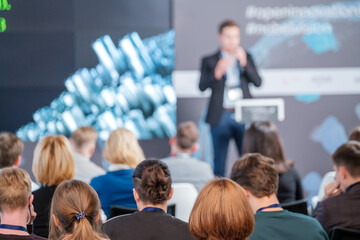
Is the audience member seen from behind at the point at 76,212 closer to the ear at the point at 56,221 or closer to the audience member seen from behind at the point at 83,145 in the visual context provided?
the ear at the point at 56,221

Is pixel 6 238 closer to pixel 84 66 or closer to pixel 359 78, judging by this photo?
pixel 84 66

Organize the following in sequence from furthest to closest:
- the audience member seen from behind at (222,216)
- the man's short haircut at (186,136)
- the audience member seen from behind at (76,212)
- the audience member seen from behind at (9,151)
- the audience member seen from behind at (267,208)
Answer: the man's short haircut at (186,136) < the audience member seen from behind at (9,151) < the audience member seen from behind at (267,208) < the audience member seen from behind at (76,212) < the audience member seen from behind at (222,216)

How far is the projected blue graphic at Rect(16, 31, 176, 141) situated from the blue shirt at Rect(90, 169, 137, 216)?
2888 millimetres

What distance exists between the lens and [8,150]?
3609mm

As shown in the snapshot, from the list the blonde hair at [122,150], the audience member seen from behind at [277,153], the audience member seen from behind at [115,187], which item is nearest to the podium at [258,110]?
the audience member seen from behind at [277,153]

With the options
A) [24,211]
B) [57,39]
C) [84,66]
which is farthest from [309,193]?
[24,211]

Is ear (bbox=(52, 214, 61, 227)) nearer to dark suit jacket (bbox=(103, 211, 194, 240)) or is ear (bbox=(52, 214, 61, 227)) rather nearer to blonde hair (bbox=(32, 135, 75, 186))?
dark suit jacket (bbox=(103, 211, 194, 240))

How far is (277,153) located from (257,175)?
4.71 feet

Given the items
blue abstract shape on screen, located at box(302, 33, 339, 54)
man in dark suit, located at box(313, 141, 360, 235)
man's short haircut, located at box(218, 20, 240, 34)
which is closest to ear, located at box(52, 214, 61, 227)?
man in dark suit, located at box(313, 141, 360, 235)

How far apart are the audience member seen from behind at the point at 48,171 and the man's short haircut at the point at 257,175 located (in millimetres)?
1136

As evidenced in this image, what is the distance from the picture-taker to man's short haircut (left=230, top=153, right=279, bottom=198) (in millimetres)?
2543

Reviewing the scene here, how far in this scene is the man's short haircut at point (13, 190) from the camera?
2.17 meters

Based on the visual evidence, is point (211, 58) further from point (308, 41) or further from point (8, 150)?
point (8, 150)

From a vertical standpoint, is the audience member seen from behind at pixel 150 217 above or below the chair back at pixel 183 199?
above
